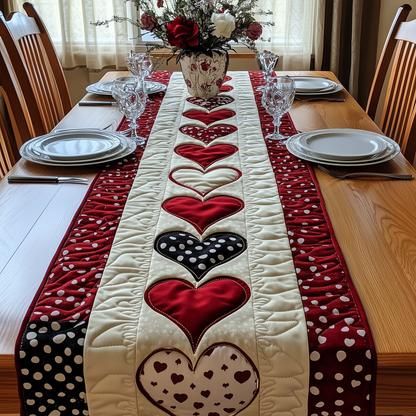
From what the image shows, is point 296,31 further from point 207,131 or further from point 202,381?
point 202,381

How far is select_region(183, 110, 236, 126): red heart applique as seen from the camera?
146 cm

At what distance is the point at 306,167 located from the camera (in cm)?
114

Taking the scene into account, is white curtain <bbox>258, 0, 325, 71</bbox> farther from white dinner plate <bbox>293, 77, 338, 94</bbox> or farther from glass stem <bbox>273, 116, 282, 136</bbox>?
glass stem <bbox>273, 116, 282, 136</bbox>

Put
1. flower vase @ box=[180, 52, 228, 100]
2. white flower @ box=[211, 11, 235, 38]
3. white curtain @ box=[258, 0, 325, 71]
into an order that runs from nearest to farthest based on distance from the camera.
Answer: white flower @ box=[211, 11, 235, 38], flower vase @ box=[180, 52, 228, 100], white curtain @ box=[258, 0, 325, 71]

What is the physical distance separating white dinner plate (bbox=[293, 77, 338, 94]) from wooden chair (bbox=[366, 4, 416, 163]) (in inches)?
7.3

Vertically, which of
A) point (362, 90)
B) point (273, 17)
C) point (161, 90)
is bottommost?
point (362, 90)

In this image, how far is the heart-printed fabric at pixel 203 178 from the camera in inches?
40.6

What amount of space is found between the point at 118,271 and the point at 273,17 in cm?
248

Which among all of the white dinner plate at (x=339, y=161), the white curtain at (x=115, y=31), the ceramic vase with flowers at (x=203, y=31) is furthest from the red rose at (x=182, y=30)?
the white curtain at (x=115, y=31)

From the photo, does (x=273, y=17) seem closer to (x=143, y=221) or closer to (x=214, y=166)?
(x=214, y=166)

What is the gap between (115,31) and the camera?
9.42 feet

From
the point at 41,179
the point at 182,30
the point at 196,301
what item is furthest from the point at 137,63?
the point at 196,301

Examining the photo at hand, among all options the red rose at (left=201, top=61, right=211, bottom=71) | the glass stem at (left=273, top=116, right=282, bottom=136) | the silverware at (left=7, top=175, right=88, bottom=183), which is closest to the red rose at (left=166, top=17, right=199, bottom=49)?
the red rose at (left=201, top=61, right=211, bottom=71)

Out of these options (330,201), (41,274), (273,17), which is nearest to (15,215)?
(41,274)
